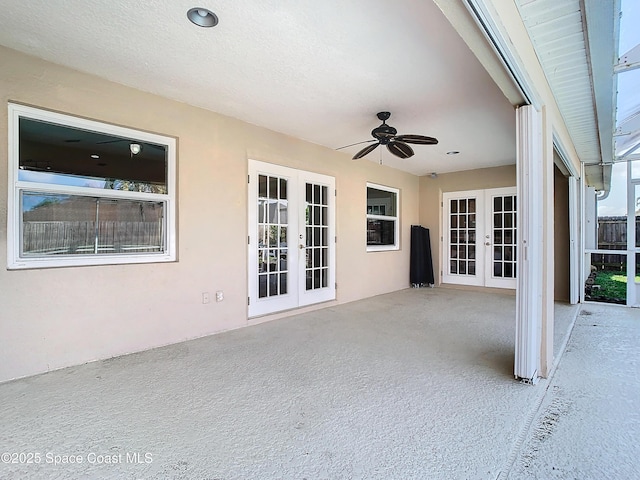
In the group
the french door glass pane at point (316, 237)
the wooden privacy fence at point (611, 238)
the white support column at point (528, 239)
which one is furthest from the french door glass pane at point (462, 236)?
the white support column at point (528, 239)

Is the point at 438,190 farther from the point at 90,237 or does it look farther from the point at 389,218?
the point at 90,237

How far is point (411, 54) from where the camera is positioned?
2594 millimetres

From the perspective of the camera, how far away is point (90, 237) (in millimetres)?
3070

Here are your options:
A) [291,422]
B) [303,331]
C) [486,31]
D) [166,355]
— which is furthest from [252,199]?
[486,31]

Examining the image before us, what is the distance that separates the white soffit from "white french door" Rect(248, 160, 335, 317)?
3026 millimetres

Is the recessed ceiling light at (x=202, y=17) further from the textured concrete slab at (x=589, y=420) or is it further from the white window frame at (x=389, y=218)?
the white window frame at (x=389, y=218)

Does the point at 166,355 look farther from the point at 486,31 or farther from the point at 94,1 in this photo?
the point at 486,31

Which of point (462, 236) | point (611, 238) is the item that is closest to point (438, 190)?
point (462, 236)

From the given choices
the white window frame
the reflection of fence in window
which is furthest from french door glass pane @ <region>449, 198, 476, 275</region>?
the reflection of fence in window

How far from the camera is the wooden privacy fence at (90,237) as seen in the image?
9.13 ft

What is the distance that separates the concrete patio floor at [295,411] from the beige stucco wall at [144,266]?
9.9 inches

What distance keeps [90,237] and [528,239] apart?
365cm

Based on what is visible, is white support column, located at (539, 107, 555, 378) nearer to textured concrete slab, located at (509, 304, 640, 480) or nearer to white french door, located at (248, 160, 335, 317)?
textured concrete slab, located at (509, 304, 640, 480)

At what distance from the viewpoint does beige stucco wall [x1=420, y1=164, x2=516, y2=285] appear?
267 inches
